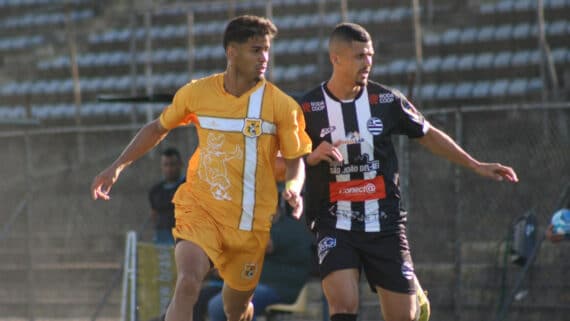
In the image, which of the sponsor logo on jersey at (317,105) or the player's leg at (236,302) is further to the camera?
the player's leg at (236,302)

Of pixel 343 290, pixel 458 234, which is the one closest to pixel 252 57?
pixel 343 290

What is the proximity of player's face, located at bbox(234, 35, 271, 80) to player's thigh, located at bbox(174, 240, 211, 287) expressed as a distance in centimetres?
105

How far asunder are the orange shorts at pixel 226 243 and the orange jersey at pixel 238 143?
49 millimetres

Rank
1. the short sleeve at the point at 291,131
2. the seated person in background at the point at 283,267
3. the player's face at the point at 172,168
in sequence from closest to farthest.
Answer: the short sleeve at the point at 291,131
the seated person in background at the point at 283,267
the player's face at the point at 172,168

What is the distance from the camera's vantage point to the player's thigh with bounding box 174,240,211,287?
6.18 meters

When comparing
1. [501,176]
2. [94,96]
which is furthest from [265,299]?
[94,96]

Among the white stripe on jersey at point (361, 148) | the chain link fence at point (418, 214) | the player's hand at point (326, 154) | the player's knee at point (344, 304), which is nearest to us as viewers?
the player's hand at point (326, 154)

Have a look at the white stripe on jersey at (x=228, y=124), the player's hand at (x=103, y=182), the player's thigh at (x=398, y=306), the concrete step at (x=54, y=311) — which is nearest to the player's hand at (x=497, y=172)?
the player's thigh at (x=398, y=306)

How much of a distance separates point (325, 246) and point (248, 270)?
0.52 metres

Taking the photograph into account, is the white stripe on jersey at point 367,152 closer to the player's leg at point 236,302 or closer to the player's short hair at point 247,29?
the player's short hair at point 247,29

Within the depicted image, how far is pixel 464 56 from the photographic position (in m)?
15.7

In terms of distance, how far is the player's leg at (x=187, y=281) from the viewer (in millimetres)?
6164

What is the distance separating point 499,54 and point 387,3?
2149 millimetres

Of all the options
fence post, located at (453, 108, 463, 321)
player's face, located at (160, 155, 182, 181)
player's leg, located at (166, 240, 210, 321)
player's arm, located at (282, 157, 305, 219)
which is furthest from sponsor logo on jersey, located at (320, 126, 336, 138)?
player's face, located at (160, 155, 182, 181)
